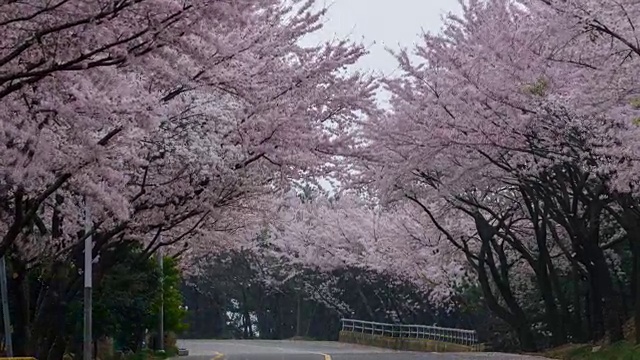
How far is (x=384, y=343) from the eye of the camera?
144ft

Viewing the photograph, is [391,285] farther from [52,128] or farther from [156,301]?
[52,128]

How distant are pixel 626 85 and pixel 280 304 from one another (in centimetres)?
4831

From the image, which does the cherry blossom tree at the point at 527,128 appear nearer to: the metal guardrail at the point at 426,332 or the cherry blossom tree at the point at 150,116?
the cherry blossom tree at the point at 150,116

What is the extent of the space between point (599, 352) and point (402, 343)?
792 inches

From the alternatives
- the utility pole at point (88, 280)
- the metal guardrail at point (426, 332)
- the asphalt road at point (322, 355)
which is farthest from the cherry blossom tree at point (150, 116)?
the metal guardrail at point (426, 332)

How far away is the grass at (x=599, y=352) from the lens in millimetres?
20312

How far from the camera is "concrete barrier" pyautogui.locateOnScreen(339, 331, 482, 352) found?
37625mm

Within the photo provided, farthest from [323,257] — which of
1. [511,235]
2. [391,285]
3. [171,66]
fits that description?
[171,66]

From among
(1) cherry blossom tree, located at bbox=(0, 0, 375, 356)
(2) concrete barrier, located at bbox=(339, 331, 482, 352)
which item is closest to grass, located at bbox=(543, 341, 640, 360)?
(1) cherry blossom tree, located at bbox=(0, 0, 375, 356)

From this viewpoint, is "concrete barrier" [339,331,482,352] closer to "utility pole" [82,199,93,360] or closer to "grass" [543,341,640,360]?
"grass" [543,341,640,360]

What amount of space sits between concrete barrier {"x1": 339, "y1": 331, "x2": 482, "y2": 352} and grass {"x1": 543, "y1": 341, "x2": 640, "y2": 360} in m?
10.2

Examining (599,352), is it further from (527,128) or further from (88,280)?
(88,280)

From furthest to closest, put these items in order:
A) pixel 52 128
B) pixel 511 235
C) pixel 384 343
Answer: pixel 384 343 → pixel 511 235 → pixel 52 128

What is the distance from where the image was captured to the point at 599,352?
2250 centimetres
